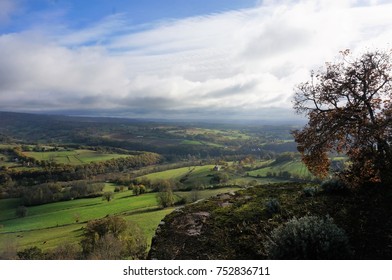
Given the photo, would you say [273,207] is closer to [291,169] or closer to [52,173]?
[291,169]

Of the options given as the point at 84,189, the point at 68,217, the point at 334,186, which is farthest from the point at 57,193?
the point at 334,186

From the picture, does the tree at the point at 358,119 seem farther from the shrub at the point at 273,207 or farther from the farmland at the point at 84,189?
the farmland at the point at 84,189

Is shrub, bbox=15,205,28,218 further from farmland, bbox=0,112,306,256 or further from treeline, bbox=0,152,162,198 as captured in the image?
treeline, bbox=0,152,162,198

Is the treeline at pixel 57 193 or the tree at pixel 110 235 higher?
the tree at pixel 110 235

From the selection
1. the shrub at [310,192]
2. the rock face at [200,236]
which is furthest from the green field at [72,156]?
the shrub at [310,192]

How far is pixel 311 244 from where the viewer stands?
247 inches

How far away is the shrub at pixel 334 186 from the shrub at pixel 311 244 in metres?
4.58

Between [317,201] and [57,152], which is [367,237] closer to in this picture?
[317,201]

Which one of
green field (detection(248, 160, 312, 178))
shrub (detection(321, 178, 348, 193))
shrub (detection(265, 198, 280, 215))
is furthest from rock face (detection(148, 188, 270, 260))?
green field (detection(248, 160, 312, 178))

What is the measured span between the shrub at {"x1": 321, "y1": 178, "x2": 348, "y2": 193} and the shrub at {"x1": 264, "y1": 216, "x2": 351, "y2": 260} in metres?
4.58

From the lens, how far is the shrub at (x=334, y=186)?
1056 centimetres

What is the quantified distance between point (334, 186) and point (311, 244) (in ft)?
16.9
